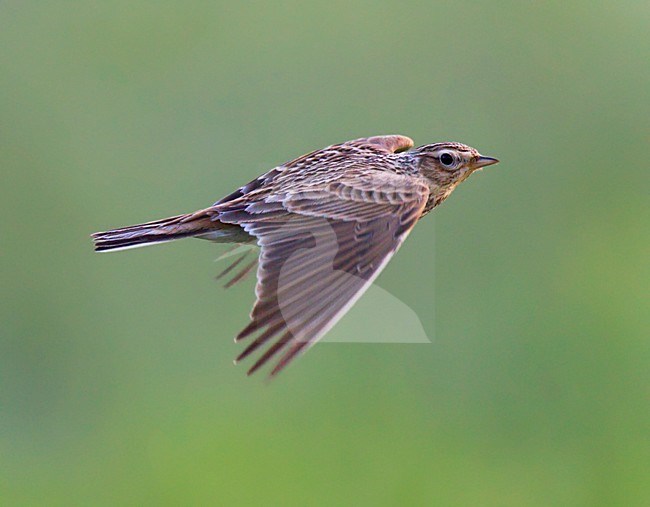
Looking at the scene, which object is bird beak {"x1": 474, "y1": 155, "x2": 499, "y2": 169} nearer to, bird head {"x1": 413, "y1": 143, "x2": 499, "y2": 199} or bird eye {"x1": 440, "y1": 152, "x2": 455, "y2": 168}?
bird head {"x1": 413, "y1": 143, "x2": 499, "y2": 199}

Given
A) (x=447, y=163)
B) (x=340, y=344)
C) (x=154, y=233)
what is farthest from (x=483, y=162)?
(x=340, y=344)

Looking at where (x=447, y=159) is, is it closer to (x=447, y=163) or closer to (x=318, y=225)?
(x=447, y=163)

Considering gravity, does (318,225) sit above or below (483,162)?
below

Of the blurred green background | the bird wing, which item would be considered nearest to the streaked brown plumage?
the bird wing

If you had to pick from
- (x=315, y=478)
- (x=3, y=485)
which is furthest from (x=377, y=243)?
(x=3, y=485)

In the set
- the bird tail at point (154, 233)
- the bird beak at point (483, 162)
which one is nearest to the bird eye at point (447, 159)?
the bird beak at point (483, 162)

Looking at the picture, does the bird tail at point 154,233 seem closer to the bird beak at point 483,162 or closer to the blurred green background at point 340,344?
the bird beak at point 483,162
